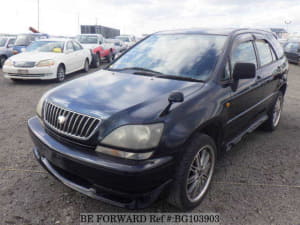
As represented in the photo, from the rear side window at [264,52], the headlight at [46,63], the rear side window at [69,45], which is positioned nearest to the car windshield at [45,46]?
the rear side window at [69,45]

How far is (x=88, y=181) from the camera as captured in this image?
7.43ft

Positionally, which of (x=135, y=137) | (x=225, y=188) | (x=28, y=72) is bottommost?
(x=225, y=188)

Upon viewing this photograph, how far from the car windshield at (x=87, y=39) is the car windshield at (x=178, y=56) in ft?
40.6

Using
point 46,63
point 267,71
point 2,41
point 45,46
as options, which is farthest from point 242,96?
point 2,41

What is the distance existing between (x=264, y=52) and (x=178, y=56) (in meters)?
1.72

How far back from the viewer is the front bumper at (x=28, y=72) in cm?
854

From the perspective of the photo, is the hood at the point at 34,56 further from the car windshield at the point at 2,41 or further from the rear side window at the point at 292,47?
the rear side window at the point at 292,47

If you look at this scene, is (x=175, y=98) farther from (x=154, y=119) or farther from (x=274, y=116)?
(x=274, y=116)

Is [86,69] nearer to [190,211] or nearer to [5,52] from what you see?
[5,52]

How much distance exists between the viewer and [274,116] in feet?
15.8

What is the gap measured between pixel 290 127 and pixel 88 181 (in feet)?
14.2

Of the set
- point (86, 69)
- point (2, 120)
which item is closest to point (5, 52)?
point (86, 69)

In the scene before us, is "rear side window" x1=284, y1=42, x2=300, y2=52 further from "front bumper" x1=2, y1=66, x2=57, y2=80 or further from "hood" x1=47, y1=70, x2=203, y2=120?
"hood" x1=47, y1=70, x2=203, y2=120

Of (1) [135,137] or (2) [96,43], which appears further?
(2) [96,43]
